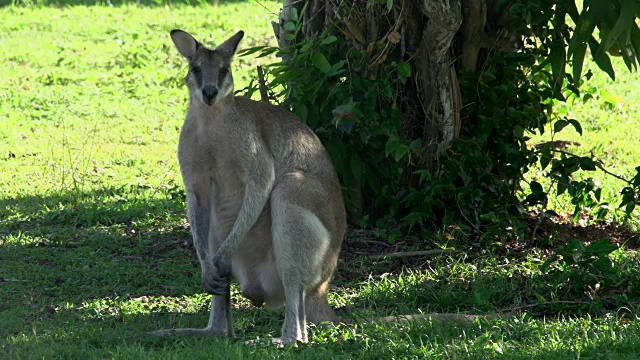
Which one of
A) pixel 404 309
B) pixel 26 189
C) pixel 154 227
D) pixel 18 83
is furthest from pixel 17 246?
pixel 18 83

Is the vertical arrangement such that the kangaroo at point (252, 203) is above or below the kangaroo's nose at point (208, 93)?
below

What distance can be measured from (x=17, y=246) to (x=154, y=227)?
3.10 feet

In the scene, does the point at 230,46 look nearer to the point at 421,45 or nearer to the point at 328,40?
the point at 328,40

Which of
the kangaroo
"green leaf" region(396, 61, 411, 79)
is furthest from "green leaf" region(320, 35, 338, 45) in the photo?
the kangaroo

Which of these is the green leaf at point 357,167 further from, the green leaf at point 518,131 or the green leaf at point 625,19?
the green leaf at point 625,19

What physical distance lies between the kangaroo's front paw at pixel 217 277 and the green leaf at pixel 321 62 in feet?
5.46

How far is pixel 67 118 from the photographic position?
380 inches

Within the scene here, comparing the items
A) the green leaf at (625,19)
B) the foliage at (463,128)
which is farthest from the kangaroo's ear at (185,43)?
the green leaf at (625,19)

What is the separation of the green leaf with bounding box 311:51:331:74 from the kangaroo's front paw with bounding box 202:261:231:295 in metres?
1.66

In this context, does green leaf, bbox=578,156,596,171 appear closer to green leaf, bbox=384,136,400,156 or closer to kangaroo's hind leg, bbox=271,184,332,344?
green leaf, bbox=384,136,400,156

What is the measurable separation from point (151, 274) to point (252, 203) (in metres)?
1.41

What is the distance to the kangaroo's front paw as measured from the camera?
15.8 feet

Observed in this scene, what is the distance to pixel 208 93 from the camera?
4.71m

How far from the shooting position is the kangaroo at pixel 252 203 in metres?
4.75
